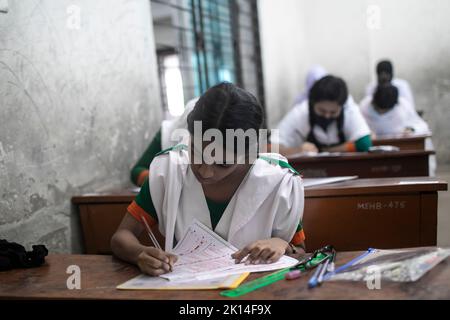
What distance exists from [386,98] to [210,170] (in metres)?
3.57

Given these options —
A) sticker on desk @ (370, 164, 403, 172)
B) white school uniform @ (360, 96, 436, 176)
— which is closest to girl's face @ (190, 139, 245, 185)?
sticker on desk @ (370, 164, 403, 172)

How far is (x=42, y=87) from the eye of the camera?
172 cm

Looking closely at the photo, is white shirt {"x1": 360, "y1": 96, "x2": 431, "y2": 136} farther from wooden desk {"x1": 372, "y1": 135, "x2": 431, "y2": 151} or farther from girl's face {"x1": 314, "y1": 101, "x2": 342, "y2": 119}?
girl's face {"x1": 314, "y1": 101, "x2": 342, "y2": 119}

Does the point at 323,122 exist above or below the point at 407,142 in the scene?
above

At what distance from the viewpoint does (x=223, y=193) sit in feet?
4.04

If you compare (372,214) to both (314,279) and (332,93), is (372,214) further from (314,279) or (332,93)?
(332,93)

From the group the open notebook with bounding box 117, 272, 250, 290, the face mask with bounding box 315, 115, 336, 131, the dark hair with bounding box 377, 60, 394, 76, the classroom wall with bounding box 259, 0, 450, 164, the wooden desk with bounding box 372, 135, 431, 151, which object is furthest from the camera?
the classroom wall with bounding box 259, 0, 450, 164

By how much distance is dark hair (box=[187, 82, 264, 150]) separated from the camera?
1.09 meters

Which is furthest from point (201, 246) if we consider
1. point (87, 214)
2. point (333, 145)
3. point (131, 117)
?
point (333, 145)
